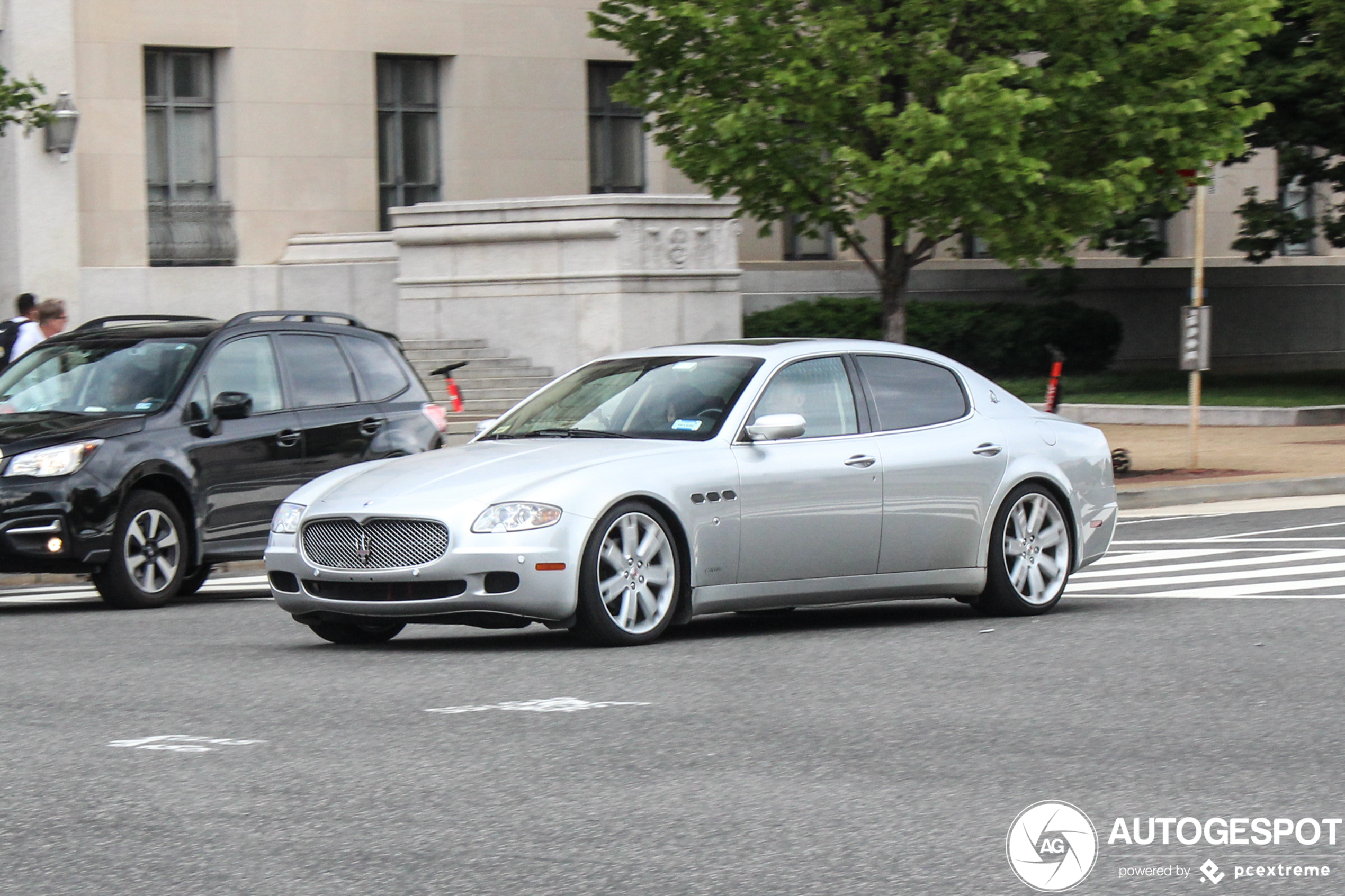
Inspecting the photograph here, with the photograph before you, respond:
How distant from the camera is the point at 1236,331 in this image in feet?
141

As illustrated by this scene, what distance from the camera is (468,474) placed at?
32.4ft

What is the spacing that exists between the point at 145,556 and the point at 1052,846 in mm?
8291

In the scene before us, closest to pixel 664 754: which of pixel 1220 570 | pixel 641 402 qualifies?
pixel 641 402

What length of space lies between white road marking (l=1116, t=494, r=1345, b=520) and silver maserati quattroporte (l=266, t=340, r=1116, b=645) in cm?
742

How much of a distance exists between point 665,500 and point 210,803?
387 cm

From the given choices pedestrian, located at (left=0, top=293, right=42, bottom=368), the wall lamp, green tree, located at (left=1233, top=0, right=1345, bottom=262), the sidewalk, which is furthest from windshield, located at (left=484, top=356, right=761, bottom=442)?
green tree, located at (left=1233, top=0, right=1345, bottom=262)

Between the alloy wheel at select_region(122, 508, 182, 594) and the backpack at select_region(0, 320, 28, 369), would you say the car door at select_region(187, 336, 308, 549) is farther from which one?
the backpack at select_region(0, 320, 28, 369)

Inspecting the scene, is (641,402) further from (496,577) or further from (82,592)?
(82,592)

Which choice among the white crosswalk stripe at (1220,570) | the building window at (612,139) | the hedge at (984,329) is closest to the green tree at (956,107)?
the white crosswalk stripe at (1220,570)

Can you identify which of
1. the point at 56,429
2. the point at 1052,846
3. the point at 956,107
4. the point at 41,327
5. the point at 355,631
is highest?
the point at 956,107

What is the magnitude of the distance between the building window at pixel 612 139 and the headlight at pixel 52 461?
24.1 m

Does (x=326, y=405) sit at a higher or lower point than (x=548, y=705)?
higher

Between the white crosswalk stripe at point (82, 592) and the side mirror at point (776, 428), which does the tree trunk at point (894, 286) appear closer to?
the white crosswalk stripe at point (82, 592)

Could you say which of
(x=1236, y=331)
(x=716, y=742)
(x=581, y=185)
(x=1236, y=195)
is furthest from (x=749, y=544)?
(x=1236, y=195)
